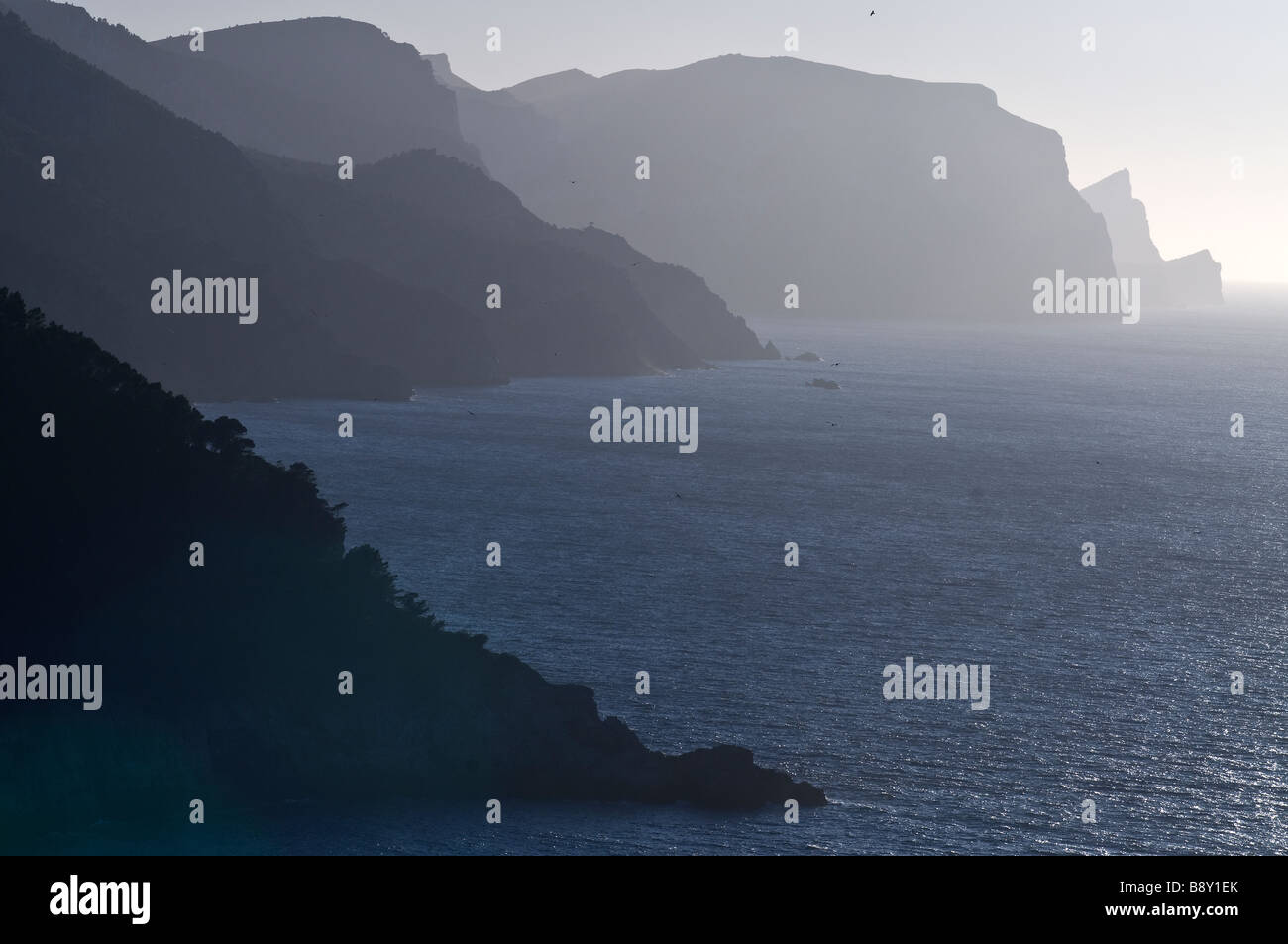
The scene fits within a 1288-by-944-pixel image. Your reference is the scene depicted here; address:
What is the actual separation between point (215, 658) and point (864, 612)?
133 feet

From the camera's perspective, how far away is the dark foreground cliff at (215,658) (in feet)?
158

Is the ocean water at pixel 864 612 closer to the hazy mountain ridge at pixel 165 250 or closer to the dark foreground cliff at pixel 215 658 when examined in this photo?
the dark foreground cliff at pixel 215 658

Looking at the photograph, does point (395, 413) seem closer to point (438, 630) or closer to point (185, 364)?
point (185, 364)

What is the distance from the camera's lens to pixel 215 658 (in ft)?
168

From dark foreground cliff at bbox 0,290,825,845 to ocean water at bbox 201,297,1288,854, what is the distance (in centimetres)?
248

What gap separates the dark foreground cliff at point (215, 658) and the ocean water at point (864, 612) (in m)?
2.48

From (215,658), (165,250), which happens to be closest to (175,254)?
(165,250)

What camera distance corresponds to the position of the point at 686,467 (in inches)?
5507

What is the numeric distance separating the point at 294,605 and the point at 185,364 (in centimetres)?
11733

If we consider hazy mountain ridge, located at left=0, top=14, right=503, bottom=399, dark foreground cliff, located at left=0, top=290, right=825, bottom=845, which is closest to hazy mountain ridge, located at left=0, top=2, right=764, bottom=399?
hazy mountain ridge, located at left=0, top=14, right=503, bottom=399

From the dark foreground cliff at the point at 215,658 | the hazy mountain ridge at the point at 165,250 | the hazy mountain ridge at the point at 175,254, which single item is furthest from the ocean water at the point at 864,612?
the hazy mountain ridge at the point at 165,250

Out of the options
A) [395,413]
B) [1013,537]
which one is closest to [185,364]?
[395,413]

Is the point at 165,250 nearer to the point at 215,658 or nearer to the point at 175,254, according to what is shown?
the point at 175,254
